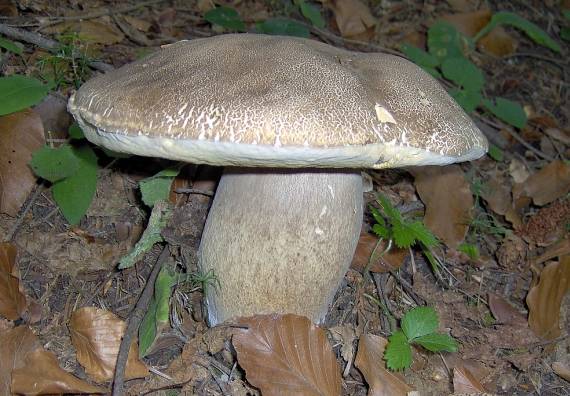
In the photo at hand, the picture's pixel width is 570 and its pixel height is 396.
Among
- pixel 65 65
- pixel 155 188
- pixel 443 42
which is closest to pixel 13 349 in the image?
pixel 155 188

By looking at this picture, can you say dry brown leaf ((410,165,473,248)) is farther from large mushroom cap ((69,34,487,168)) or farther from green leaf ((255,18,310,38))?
green leaf ((255,18,310,38))

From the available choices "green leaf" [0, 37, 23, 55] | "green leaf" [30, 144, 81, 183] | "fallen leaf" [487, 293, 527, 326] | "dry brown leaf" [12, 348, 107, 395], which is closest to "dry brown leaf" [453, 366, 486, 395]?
"fallen leaf" [487, 293, 527, 326]

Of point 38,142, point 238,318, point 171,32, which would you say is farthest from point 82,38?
point 238,318

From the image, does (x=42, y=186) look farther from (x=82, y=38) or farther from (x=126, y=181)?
(x=82, y=38)

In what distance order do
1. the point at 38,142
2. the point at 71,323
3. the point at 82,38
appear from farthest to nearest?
1. the point at 82,38
2. the point at 38,142
3. the point at 71,323

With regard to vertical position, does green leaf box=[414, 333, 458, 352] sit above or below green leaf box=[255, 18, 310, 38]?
below

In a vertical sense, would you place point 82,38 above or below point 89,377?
above
